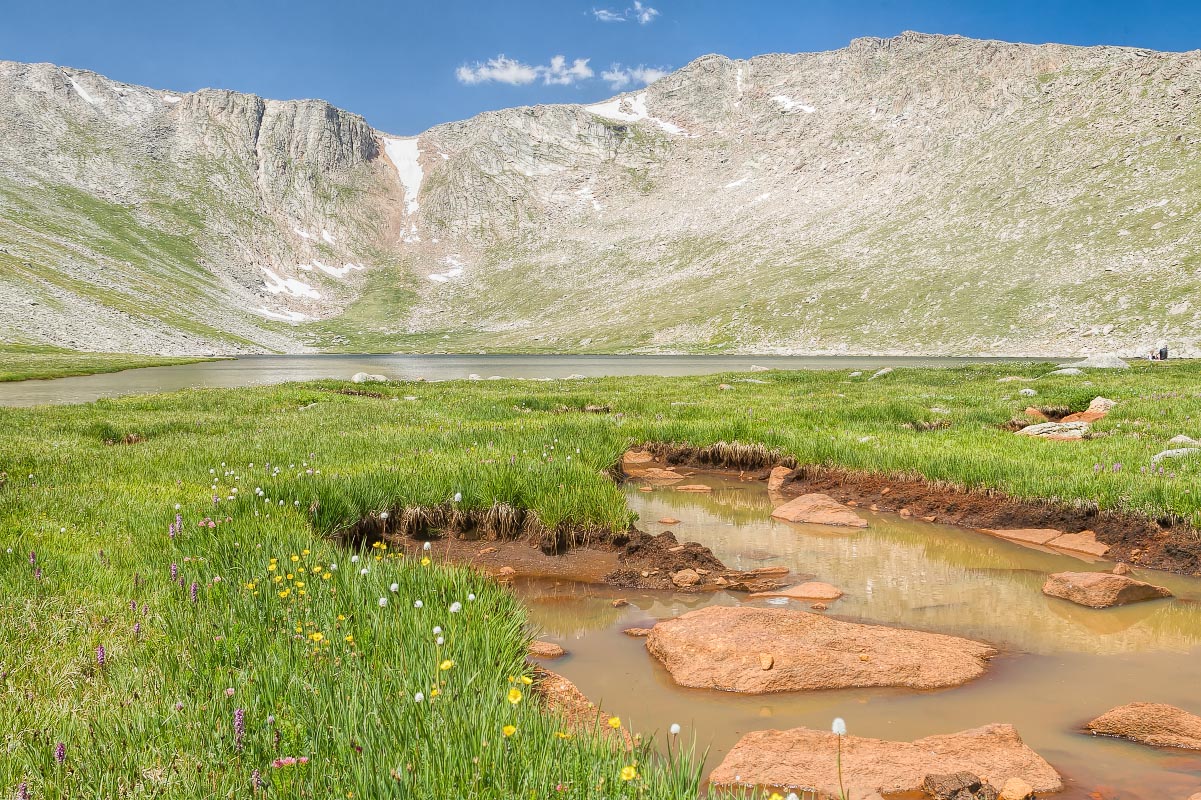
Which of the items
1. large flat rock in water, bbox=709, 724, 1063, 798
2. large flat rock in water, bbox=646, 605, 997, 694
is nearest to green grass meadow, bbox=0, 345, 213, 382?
large flat rock in water, bbox=646, 605, 997, 694

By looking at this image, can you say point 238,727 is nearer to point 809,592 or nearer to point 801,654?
point 801,654

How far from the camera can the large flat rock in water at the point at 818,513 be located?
39.3ft

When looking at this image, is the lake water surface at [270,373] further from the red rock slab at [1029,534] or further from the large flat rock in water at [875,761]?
the red rock slab at [1029,534]

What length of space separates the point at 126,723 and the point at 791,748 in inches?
155

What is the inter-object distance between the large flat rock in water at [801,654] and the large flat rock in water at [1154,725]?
3.78 feet

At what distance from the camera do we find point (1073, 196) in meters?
136

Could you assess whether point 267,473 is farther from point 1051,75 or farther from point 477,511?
point 1051,75

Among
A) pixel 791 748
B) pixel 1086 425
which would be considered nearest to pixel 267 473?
pixel 791 748

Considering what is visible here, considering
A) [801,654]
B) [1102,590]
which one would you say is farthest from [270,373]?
[1102,590]

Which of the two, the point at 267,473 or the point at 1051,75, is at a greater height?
the point at 1051,75

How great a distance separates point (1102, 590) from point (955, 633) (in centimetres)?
211

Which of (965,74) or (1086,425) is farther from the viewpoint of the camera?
(965,74)

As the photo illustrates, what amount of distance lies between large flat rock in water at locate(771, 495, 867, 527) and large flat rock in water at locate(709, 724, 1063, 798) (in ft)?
24.1

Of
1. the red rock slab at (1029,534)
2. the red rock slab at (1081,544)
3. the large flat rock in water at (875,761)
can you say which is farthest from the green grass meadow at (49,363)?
the red rock slab at (1081,544)
